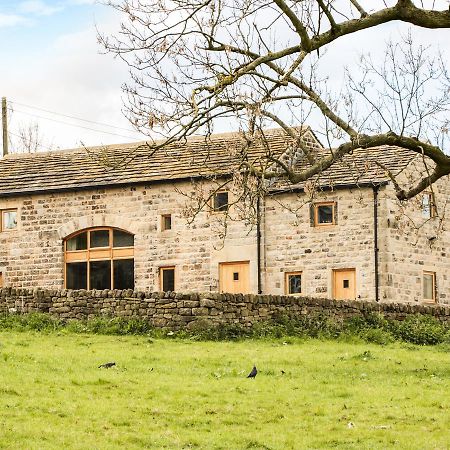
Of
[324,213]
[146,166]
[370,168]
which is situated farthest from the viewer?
[146,166]

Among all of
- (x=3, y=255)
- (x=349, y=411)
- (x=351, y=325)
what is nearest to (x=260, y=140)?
(x=349, y=411)

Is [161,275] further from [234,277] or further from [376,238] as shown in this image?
[376,238]

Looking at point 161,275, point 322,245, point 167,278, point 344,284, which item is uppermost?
point 322,245

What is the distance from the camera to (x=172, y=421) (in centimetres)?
1587

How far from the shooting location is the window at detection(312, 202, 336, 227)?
1362 inches

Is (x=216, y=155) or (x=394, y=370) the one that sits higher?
(x=216, y=155)

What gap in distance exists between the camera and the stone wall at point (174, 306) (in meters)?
26.3

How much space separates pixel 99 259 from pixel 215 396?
2050cm

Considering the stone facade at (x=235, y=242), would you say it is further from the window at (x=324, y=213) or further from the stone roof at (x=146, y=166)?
the stone roof at (x=146, y=166)

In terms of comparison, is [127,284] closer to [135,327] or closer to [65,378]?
[135,327]

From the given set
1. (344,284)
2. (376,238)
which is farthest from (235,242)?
(376,238)

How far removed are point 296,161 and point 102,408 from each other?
22.4 meters

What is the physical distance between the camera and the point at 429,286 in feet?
118

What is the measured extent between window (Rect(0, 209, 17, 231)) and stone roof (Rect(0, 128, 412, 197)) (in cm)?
68
